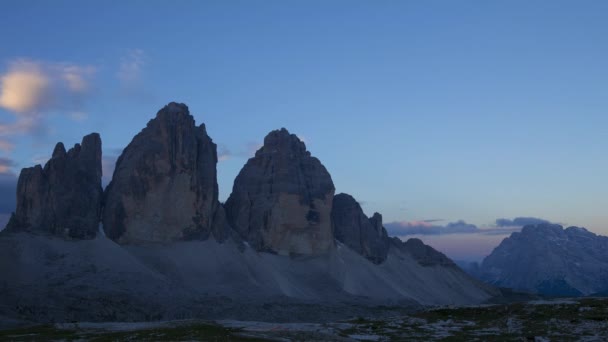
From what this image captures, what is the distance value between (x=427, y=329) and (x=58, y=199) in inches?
5788

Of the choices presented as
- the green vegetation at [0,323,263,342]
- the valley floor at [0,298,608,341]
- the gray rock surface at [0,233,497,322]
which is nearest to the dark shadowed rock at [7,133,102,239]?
the gray rock surface at [0,233,497,322]

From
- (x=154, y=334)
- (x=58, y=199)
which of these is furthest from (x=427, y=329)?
(x=58, y=199)

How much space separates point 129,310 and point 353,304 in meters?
73.1

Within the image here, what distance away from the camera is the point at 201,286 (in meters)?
179

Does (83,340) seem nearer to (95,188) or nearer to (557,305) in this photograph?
(557,305)

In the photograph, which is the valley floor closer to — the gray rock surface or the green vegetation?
the green vegetation

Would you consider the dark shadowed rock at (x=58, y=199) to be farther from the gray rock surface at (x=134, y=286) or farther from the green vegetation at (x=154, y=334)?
the green vegetation at (x=154, y=334)

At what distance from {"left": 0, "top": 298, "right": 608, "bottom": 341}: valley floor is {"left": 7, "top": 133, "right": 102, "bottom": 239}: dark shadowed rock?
4384 inches

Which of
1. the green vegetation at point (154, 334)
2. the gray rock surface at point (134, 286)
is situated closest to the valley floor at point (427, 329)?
the green vegetation at point (154, 334)

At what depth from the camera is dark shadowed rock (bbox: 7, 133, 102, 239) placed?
181m

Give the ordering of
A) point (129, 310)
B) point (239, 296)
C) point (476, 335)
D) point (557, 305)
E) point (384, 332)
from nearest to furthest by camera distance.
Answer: point (476, 335) → point (384, 332) → point (557, 305) → point (129, 310) → point (239, 296)

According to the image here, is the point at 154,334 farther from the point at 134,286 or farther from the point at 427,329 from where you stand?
the point at 134,286

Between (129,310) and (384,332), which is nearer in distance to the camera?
(384,332)

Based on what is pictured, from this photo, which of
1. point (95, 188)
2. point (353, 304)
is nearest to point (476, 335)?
point (353, 304)
